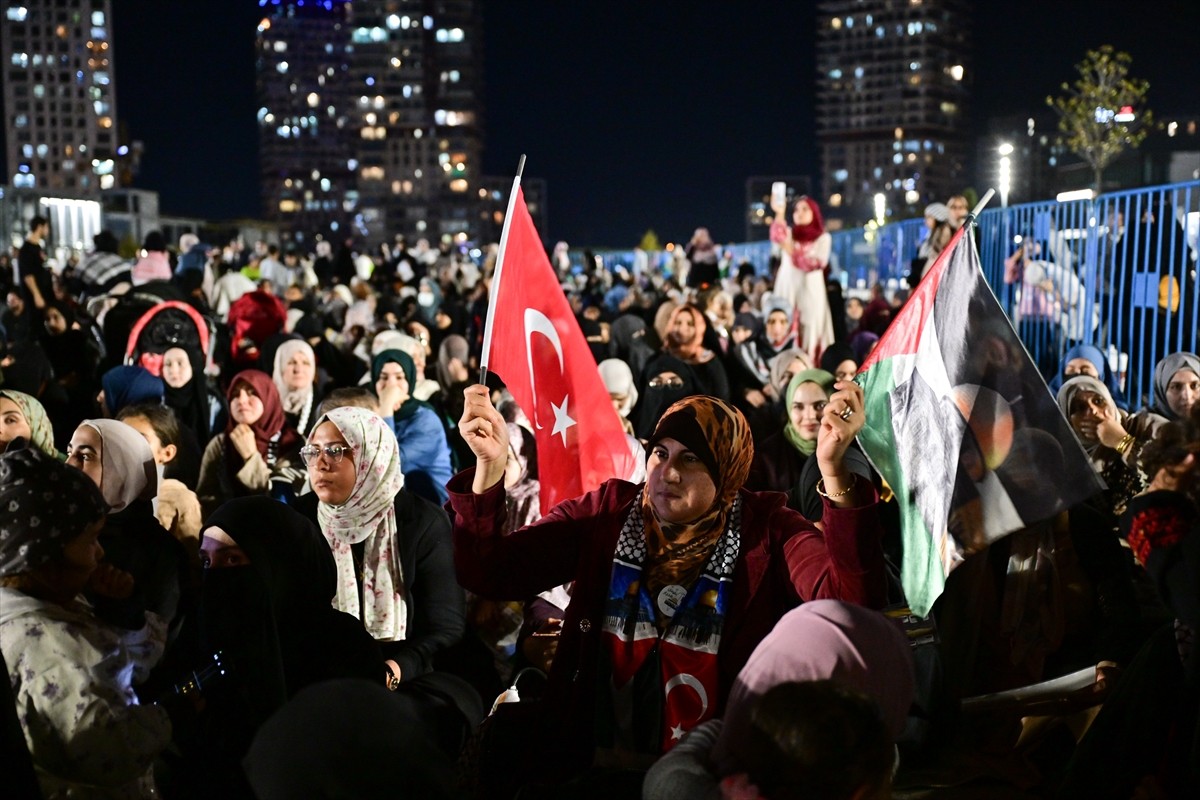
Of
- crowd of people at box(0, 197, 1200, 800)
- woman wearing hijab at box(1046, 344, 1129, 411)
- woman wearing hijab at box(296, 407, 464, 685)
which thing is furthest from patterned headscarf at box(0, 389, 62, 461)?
woman wearing hijab at box(1046, 344, 1129, 411)

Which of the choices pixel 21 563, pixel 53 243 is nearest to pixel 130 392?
pixel 21 563

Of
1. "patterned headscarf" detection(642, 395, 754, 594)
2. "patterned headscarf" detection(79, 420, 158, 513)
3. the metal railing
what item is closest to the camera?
"patterned headscarf" detection(642, 395, 754, 594)

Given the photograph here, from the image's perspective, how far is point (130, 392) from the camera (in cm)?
704

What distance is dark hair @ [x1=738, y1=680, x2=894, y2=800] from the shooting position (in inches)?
75.3

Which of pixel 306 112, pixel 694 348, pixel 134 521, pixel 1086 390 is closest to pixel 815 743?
pixel 134 521

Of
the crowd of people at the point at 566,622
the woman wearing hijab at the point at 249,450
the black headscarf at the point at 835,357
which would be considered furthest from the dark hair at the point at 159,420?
the black headscarf at the point at 835,357

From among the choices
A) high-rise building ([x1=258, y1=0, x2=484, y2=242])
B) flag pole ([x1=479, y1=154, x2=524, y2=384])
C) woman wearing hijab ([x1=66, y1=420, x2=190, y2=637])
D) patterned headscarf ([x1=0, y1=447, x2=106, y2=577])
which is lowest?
woman wearing hijab ([x1=66, y1=420, x2=190, y2=637])

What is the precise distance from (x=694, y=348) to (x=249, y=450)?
331 cm

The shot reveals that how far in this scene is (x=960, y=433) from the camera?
10.1ft

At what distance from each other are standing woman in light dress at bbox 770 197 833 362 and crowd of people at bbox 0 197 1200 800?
638cm

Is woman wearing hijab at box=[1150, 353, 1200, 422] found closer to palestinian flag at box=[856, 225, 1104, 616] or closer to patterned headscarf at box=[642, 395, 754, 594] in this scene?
palestinian flag at box=[856, 225, 1104, 616]

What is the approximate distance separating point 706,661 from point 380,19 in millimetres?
173144

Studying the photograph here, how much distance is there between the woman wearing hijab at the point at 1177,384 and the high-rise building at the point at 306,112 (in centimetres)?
17200

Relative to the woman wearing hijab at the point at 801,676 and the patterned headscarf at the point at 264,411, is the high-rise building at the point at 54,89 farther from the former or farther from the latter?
the woman wearing hijab at the point at 801,676
